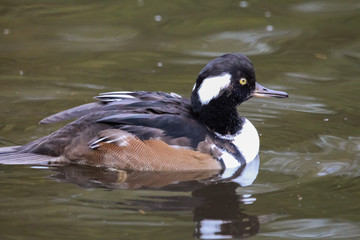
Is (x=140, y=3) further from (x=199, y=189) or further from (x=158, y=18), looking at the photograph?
(x=199, y=189)

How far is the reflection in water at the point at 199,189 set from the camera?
6.53m

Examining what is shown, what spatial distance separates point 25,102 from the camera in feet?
31.8

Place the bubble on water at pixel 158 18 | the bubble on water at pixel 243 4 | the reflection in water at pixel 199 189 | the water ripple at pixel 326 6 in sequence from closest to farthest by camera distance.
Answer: the reflection in water at pixel 199 189 < the bubble on water at pixel 158 18 < the water ripple at pixel 326 6 < the bubble on water at pixel 243 4

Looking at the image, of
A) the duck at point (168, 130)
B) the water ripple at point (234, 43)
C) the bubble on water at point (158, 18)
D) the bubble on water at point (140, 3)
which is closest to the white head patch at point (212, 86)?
the duck at point (168, 130)

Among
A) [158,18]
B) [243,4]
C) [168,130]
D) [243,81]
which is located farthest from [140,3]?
[168,130]

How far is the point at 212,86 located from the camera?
8039 millimetres

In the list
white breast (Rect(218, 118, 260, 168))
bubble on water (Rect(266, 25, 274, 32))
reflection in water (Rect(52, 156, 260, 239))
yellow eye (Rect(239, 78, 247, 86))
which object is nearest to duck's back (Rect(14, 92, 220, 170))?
reflection in water (Rect(52, 156, 260, 239))

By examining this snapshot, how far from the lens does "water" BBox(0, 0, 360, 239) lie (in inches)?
259

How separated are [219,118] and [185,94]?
6.59 ft

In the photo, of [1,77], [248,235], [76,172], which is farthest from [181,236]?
[1,77]

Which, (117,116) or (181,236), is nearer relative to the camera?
(181,236)

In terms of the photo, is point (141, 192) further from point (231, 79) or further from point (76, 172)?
point (231, 79)

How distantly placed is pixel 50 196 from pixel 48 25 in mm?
5866

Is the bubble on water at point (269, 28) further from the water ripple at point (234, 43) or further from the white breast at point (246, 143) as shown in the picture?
the white breast at point (246, 143)
